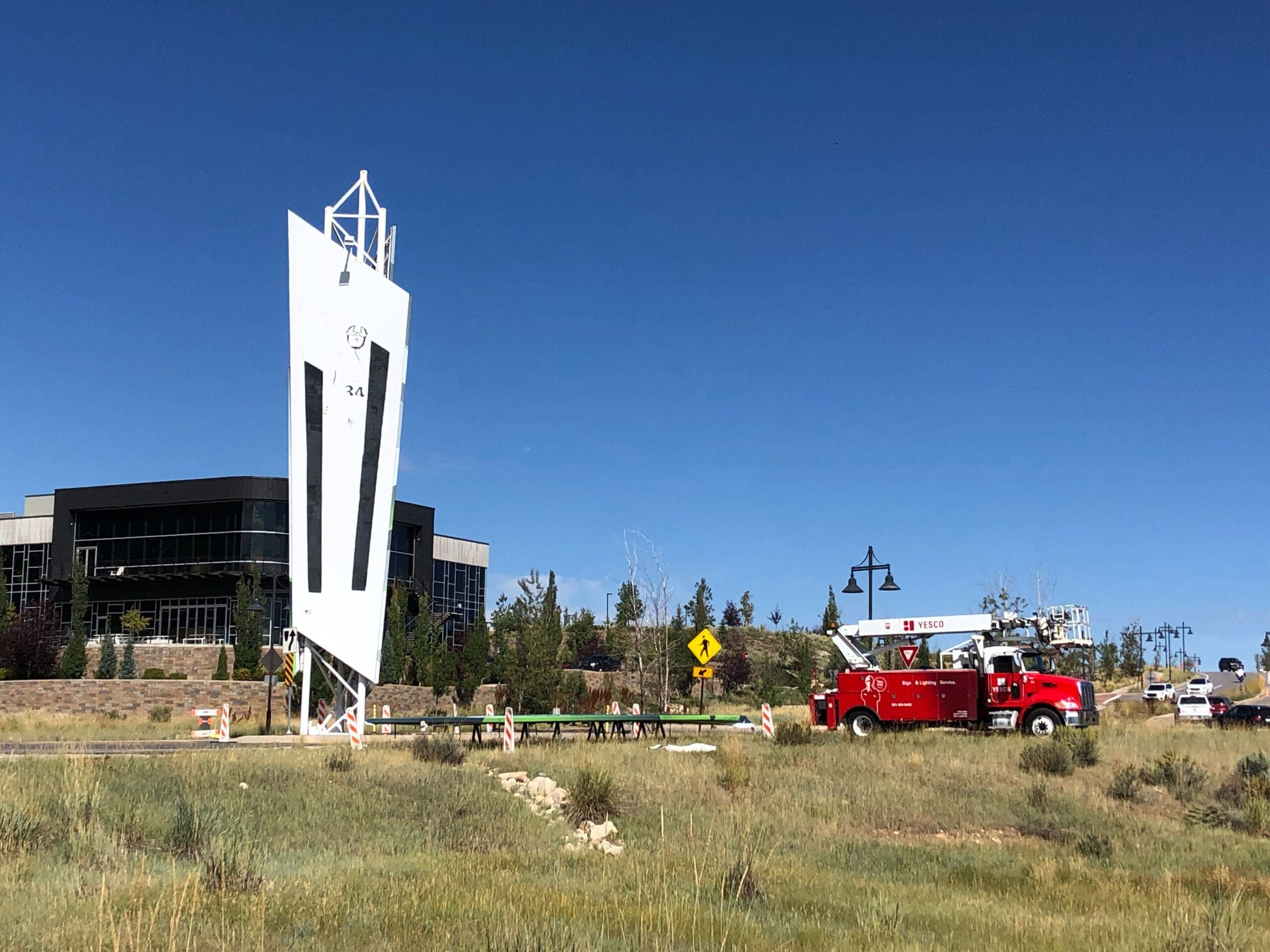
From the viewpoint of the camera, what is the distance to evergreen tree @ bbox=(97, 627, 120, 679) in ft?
170

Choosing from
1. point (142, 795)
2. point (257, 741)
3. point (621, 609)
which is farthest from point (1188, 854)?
point (621, 609)

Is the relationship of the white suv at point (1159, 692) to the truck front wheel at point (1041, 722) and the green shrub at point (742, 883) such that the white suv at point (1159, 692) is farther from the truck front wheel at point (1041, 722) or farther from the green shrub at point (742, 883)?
the green shrub at point (742, 883)

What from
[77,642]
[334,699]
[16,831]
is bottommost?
[334,699]

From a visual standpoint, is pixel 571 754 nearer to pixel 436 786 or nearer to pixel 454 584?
pixel 436 786

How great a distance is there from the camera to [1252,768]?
2381cm

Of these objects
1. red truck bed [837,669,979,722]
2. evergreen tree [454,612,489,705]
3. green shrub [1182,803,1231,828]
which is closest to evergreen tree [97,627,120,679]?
evergreen tree [454,612,489,705]

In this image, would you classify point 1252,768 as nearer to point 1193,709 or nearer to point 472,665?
point 1193,709

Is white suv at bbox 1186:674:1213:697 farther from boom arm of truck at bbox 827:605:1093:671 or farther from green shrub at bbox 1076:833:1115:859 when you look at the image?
green shrub at bbox 1076:833:1115:859

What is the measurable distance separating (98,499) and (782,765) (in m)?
54.5

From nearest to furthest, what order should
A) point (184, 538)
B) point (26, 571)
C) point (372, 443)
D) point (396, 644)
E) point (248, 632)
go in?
1. point (372, 443)
2. point (248, 632)
3. point (396, 644)
4. point (184, 538)
5. point (26, 571)

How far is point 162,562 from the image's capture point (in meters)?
63.6

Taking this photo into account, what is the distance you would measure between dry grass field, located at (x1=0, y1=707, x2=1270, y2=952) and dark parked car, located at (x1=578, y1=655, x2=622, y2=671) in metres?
52.8

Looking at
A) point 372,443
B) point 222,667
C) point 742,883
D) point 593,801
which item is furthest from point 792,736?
point 222,667

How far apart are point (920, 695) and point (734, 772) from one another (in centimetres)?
1207
